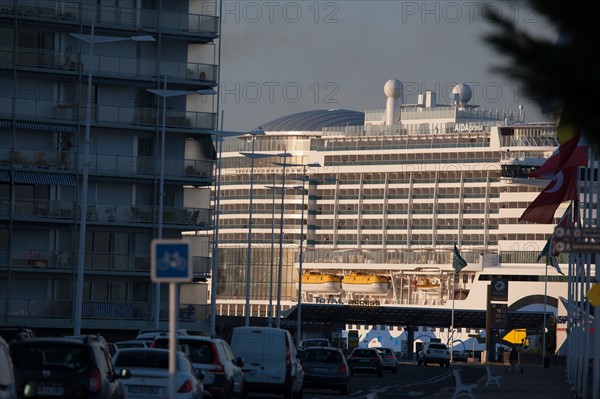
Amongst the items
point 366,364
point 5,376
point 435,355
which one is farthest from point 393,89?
point 5,376

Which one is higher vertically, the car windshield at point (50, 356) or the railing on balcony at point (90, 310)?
the car windshield at point (50, 356)

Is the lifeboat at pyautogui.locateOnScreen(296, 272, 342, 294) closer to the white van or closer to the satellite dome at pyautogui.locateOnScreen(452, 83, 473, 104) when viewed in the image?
the satellite dome at pyautogui.locateOnScreen(452, 83, 473, 104)

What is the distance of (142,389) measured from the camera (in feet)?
71.8

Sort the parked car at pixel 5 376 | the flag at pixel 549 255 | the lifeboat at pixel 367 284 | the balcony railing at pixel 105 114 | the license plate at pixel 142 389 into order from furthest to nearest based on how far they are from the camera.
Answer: the lifeboat at pixel 367 284
the balcony railing at pixel 105 114
the flag at pixel 549 255
the license plate at pixel 142 389
the parked car at pixel 5 376

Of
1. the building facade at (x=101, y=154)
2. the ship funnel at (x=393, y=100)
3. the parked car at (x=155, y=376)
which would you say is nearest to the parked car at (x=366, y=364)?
the building facade at (x=101, y=154)

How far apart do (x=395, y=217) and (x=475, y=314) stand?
66.0ft

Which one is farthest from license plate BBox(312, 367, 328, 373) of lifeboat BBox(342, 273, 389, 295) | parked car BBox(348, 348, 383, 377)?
lifeboat BBox(342, 273, 389, 295)

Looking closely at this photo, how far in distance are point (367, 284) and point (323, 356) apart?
9527cm

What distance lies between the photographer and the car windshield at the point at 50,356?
63.9 feet

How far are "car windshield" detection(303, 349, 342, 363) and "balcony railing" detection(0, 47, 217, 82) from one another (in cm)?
2482

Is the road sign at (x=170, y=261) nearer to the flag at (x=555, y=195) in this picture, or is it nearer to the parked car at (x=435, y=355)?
the flag at (x=555, y=195)

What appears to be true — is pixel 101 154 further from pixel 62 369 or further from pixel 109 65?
pixel 62 369

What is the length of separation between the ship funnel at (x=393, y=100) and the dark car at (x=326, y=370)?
365 ft

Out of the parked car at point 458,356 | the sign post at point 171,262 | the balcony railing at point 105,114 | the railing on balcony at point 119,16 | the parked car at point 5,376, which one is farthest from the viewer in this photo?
the parked car at point 458,356
